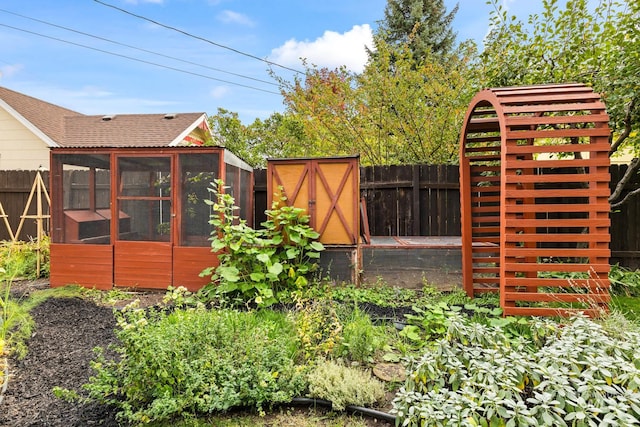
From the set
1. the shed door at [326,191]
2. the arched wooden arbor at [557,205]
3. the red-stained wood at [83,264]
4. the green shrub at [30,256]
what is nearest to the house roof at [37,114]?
the green shrub at [30,256]

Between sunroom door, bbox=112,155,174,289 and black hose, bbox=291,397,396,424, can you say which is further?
sunroom door, bbox=112,155,174,289

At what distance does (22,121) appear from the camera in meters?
9.30

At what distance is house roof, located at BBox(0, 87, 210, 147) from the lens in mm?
9579

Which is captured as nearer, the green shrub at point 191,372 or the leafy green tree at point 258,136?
the green shrub at point 191,372

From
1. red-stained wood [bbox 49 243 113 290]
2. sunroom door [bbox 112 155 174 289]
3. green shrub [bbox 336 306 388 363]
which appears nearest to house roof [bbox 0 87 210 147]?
red-stained wood [bbox 49 243 113 290]

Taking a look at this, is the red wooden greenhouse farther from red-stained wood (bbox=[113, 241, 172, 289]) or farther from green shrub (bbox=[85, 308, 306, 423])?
green shrub (bbox=[85, 308, 306, 423])

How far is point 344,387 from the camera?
206cm

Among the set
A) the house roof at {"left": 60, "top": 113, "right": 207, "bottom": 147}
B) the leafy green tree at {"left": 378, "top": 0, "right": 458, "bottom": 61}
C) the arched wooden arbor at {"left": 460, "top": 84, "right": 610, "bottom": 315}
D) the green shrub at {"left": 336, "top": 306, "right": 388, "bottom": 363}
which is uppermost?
the leafy green tree at {"left": 378, "top": 0, "right": 458, "bottom": 61}

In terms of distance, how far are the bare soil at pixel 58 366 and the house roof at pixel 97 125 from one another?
22.5 ft

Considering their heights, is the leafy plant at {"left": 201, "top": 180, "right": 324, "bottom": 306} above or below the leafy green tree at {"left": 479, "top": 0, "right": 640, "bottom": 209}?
below

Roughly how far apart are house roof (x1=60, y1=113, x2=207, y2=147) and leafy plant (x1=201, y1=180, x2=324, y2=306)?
7.31 meters

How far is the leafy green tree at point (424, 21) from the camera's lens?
15.2 meters

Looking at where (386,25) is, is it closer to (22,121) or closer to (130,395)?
(22,121)

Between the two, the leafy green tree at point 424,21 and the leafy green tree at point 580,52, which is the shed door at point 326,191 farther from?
the leafy green tree at point 424,21
